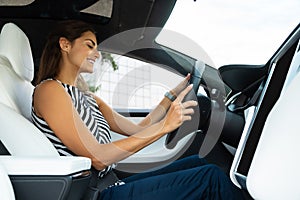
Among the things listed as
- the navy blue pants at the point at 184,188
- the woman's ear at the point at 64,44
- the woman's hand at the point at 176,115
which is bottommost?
the navy blue pants at the point at 184,188

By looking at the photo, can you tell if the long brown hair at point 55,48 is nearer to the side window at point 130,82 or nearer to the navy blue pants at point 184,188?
the side window at point 130,82

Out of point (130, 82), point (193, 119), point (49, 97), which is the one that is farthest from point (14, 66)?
point (193, 119)

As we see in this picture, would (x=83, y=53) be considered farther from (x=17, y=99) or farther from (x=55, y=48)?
(x=17, y=99)

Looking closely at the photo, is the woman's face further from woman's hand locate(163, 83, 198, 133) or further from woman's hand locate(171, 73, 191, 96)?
woman's hand locate(163, 83, 198, 133)

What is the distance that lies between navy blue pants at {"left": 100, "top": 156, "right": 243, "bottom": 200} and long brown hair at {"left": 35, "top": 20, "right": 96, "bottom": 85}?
0.54m

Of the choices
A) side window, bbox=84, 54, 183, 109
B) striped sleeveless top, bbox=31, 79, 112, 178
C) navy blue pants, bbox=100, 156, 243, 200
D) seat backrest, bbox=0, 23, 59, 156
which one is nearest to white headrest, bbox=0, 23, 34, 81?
seat backrest, bbox=0, 23, 59, 156

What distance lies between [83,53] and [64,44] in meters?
0.08

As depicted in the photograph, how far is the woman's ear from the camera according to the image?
179 cm

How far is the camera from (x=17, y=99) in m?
1.70

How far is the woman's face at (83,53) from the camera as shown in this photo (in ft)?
5.86

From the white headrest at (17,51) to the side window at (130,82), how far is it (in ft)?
0.99

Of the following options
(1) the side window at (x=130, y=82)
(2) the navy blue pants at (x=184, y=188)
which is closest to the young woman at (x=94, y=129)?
(2) the navy blue pants at (x=184, y=188)

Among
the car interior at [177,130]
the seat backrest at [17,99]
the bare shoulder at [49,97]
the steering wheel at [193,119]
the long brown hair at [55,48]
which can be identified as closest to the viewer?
the car interior at [177,130]

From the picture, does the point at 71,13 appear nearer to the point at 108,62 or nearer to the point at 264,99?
the point at 108,62
